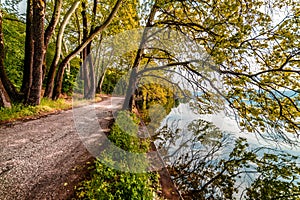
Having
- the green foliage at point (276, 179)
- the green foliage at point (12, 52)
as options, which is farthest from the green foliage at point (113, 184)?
the green foliage at point (12, 52)

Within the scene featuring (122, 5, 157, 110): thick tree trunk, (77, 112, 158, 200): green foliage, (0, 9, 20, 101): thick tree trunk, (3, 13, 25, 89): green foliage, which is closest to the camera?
(77, 112, 158, 200): green foliage

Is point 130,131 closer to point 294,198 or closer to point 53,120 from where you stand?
point 53,120

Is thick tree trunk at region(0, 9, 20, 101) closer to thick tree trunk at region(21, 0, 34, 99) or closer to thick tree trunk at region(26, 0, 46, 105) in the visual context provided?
thick tree trunk at region(21, 0, 34, 99)

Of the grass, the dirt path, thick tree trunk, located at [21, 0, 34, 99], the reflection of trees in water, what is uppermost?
thick tree trunk, located at [21, 0, 34, 99]

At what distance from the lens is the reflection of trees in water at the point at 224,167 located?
5.02m

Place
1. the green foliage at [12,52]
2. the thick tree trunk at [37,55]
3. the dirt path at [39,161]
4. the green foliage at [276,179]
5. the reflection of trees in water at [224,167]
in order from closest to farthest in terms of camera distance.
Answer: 1. the dirt path at [39,161]
2. the green foliage at [276,179]
3. the reflection of trees in water at [224,167]
4. the thick tree trunk at [37,55]
5. the green foliage at [12,52]

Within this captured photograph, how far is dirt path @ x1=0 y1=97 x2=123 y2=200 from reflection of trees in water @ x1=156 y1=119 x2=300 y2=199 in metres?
3.31

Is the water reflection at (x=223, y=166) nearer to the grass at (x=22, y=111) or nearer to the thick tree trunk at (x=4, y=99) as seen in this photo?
the grass at (x=22, y=111)

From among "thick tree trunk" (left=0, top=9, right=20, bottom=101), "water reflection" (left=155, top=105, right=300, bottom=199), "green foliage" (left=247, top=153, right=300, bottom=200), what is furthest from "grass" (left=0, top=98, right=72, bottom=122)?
"green foliage" (left=247, top=153, right=300, bottom=200)

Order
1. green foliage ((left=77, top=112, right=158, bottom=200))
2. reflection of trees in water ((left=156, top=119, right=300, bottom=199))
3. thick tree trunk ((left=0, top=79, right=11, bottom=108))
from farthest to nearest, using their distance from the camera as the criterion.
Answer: thick tree trunk ((left=0, top=79, right=11, bottom=108)) → reflection of trees in water ((left=156, top=119, right=300, bottom=199)) → green foliage ((left=77, top=112, right=158, bottom=200))

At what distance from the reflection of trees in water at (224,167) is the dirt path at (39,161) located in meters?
3.31

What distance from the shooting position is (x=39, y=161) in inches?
132

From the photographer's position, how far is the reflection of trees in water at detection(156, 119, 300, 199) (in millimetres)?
5023

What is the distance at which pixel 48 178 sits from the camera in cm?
297
